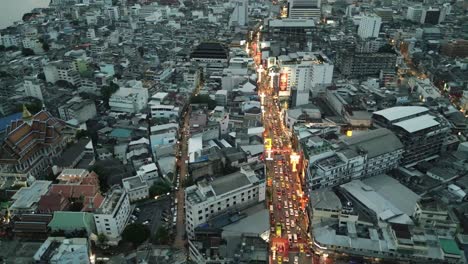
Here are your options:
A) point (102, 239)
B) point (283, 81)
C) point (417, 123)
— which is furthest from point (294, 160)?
point (102, 239)

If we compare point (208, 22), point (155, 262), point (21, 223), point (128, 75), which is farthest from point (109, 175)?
point (208, 22)

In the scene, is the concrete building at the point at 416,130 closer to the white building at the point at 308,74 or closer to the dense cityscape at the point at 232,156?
the dense cityscape at the point at 232,156

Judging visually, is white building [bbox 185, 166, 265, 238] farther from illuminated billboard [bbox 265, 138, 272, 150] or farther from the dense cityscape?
illuminated billboard [bbox 265, 138, 272, 150]

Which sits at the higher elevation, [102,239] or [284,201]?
[102,239]

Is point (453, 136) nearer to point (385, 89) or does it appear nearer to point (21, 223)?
point (385, 89)

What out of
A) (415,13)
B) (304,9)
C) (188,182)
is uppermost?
(304,9)

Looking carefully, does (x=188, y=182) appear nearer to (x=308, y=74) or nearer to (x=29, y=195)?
(x=29, y=195)

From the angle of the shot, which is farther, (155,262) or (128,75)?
(128,75)
